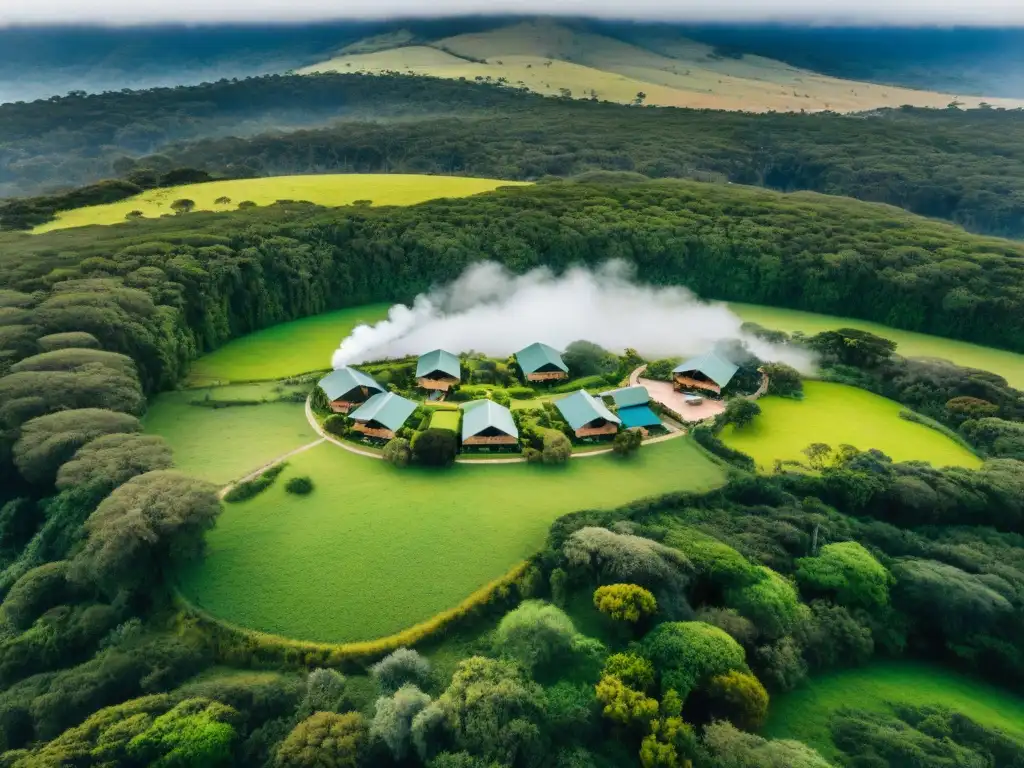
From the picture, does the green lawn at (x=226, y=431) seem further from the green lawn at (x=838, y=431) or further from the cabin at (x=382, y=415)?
the green lawn at (x=838, y=431)

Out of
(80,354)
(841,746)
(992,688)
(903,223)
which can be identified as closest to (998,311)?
(903,223)

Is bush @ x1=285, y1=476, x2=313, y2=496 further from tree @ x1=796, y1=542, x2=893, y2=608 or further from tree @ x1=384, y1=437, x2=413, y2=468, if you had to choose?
tree @ x1=796, y1=542, x2=893, y2=608

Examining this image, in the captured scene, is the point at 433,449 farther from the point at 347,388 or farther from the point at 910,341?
the point at 910,341

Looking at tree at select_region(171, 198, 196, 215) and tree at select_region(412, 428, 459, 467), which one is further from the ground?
tree at select_region(171, 198, 196, 215)

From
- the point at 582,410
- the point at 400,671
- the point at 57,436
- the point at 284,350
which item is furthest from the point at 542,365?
the point at 57,436

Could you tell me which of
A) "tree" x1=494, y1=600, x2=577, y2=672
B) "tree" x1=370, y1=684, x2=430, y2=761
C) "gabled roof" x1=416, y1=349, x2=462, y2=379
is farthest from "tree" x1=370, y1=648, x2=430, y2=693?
"gabled roof" x1=416, y1=349, x2=462, y2=379

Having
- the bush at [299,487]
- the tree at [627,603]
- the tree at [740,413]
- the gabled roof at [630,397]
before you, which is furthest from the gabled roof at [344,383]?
the tree at [627,603]
